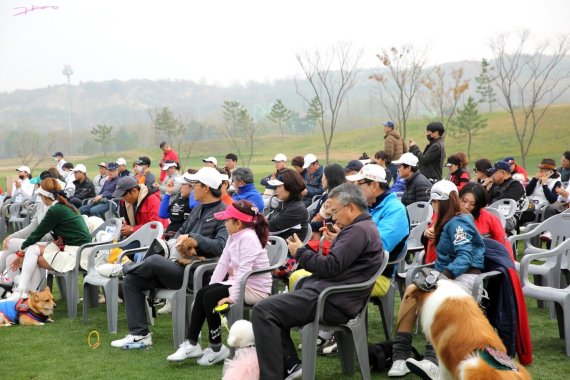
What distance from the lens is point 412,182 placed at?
8.16 m

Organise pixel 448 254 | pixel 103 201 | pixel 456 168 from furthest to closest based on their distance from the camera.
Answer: pixel 103 201 → pixel 456 168 → pixel 448 254

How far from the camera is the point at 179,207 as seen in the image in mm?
7047

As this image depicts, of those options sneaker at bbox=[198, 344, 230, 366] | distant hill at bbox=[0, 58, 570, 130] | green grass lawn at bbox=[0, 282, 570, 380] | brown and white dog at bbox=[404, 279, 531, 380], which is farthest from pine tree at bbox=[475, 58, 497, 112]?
distant hill at bbox=[0, 58, 570, 130]

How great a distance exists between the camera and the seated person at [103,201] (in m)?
12.0

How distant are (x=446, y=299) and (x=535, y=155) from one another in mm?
34233

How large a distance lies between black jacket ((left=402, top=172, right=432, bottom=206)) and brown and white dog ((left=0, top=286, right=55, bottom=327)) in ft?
12.8

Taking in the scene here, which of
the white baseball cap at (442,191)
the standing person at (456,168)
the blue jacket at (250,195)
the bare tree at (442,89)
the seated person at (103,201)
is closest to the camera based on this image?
the white baseball cap at (442,191)

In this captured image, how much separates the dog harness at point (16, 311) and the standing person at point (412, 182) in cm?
403

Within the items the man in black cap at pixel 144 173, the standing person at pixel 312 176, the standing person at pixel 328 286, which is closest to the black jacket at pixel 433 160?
the standing person at pixel 312 176

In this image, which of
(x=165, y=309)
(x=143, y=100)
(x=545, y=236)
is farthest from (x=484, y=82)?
(x=143, y=100)

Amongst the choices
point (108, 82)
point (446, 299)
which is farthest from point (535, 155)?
point (108, 82)

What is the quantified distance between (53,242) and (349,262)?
370cm

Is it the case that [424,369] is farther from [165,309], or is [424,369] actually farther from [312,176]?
[312,176]

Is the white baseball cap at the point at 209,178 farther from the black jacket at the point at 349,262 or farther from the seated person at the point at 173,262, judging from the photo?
the black jacket at the point at 349,262
